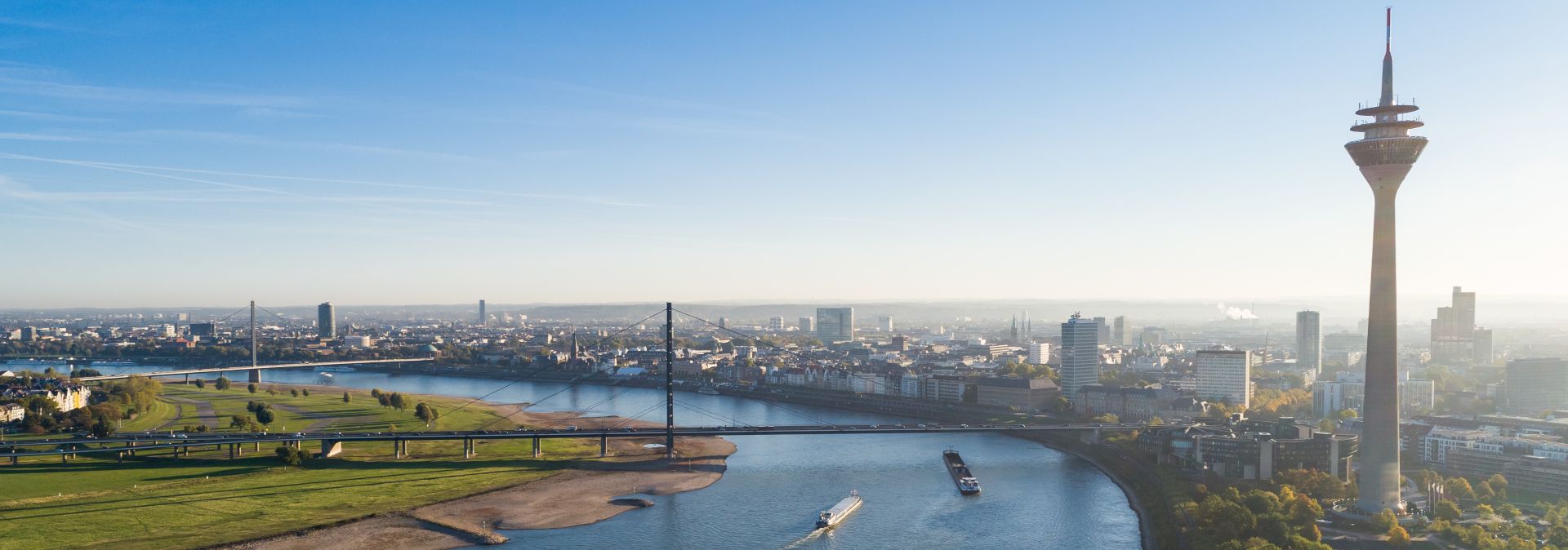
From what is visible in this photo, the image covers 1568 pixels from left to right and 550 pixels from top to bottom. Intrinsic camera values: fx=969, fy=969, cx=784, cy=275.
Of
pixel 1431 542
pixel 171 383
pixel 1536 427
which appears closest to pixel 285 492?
pixel 1431 542

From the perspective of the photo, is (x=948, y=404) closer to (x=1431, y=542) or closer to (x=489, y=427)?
(x=489, y=427)

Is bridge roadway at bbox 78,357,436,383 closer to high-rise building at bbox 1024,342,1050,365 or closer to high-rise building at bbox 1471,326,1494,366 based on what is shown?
high-rise building at bbox 1024,342,1050,365

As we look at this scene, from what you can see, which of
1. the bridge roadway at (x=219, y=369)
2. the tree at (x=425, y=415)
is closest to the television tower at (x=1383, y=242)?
the tree at (x=425, y=415)

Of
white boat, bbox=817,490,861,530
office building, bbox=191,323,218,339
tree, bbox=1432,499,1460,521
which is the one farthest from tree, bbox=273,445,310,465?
office building, bbox=191,323,218,339

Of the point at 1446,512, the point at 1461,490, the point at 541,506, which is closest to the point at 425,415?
the point at 541,506

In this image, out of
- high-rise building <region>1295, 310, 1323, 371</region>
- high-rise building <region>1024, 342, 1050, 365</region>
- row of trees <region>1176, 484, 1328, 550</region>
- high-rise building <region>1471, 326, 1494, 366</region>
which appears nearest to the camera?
row of trees <region>1176, 484, 1328, 550</region>

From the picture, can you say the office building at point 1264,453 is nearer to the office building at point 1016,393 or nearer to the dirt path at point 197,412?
the office building at point 1016,393
